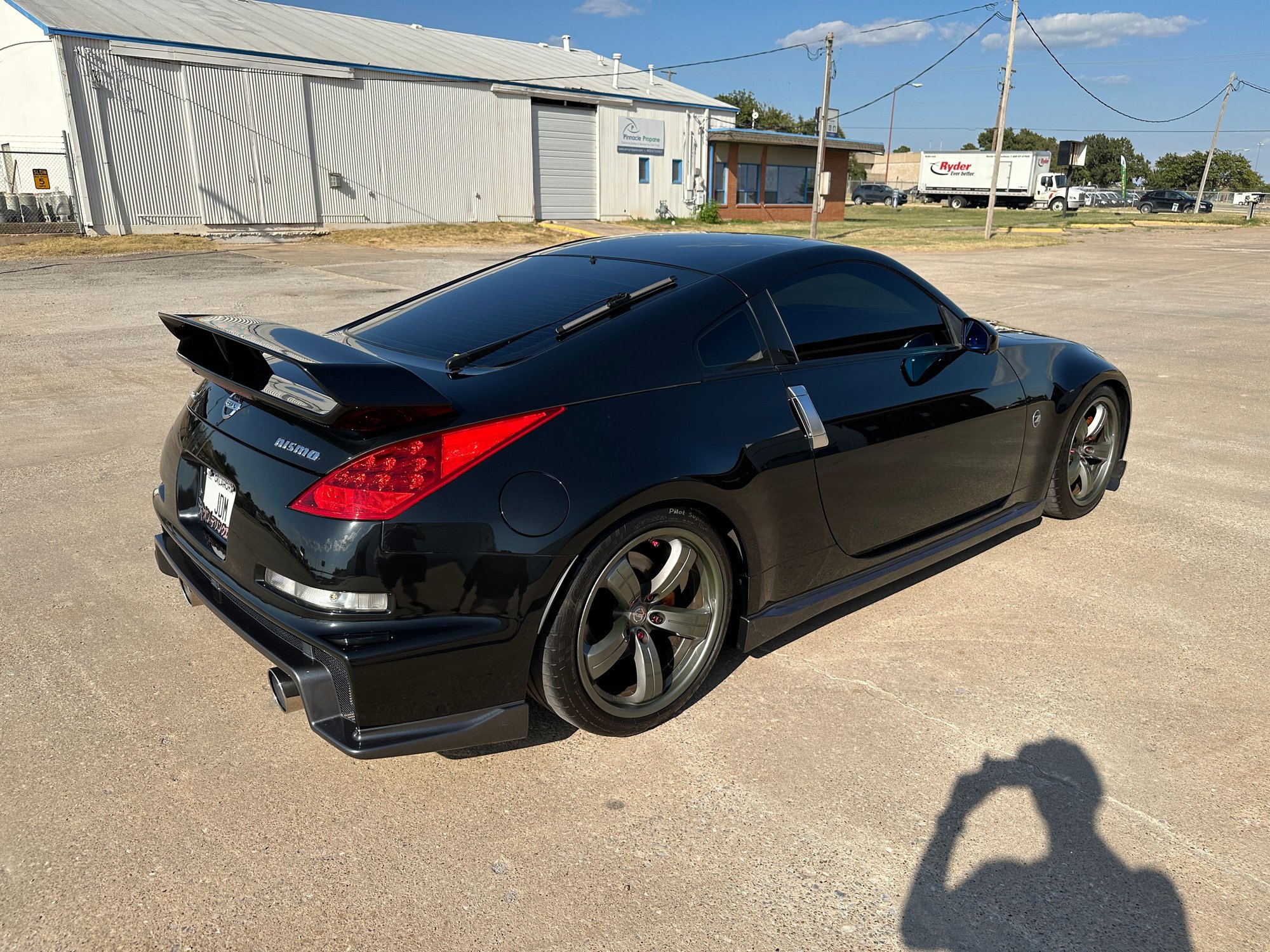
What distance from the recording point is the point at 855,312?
3.62 m

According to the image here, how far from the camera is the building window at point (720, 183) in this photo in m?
41.3

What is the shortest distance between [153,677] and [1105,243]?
1332 inches

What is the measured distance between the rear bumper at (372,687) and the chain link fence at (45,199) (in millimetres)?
25143

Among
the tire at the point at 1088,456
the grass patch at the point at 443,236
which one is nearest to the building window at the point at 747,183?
the grass patch at the point at 443,236

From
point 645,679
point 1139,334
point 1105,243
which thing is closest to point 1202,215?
point 1105,243

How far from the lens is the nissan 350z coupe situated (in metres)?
2.45

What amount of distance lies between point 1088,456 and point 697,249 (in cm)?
265

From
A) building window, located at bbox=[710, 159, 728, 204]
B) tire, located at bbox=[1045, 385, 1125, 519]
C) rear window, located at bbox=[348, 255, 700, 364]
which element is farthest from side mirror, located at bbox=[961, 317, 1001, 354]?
building window, located at bbox=[710, 159, 728, 204]

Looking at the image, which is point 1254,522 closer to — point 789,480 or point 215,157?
point 789,480

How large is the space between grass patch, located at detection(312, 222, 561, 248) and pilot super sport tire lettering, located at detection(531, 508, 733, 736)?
75.8ft

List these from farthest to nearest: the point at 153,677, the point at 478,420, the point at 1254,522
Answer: the point at 1254,522 < the point at 153,677 < the point at 478,420

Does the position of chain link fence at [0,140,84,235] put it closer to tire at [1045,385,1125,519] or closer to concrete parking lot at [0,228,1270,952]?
concrete parking lot at [0,228,1270,952]

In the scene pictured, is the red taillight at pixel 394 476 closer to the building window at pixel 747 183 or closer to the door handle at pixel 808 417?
the door handle at pixel 808 417

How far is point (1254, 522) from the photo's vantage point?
504 cm
